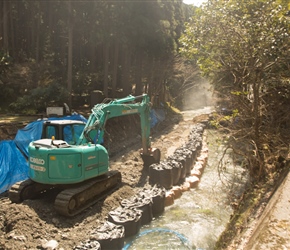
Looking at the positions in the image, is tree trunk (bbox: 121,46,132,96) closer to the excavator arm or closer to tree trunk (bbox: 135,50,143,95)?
tree trunk (bbox: 135,50,143,95)

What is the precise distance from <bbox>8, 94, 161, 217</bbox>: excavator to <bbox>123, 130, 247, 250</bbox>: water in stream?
5.24ft

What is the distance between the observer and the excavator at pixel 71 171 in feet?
22.1

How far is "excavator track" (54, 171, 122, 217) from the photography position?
661 centimetres

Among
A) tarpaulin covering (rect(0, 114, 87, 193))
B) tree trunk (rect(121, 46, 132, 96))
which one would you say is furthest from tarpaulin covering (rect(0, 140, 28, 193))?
tree trunk (rect(121, 46, 132, 96))

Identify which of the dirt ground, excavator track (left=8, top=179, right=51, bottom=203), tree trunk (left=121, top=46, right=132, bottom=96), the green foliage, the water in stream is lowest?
the water in stream

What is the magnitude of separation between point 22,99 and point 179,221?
13.5 m

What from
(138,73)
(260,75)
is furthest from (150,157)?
(138,73)

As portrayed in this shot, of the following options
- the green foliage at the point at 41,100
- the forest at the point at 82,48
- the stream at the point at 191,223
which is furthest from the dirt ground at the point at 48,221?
the forest at the point at 82,48

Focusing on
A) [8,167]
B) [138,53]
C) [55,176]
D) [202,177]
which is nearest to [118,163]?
[202,177]

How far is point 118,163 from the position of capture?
1252 cm

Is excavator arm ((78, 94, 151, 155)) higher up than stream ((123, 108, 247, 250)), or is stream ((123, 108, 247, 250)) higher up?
excavator arm ((78, 94, 151, 155))

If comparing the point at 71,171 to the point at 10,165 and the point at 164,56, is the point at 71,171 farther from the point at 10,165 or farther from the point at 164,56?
the point at 164,56

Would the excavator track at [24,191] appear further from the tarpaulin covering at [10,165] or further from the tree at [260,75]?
the tree at [260,75]

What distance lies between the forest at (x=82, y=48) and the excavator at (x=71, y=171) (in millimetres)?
9998
